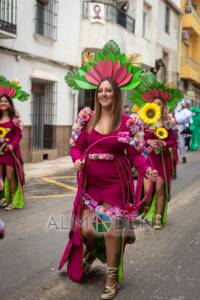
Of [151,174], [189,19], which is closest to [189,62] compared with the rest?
[189,19]

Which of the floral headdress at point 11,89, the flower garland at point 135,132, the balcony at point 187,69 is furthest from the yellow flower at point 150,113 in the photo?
the balcony at point 187,69

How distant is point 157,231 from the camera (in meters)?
6.85

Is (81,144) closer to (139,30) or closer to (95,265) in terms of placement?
(95,265)

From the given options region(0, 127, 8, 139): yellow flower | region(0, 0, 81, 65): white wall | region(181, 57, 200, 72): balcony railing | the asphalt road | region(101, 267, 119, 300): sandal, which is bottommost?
the asphalt road

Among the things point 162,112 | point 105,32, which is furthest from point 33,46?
point 162,112

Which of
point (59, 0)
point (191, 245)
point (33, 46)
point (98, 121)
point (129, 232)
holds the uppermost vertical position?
point (59, 0)

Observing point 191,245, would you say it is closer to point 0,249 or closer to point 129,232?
point 129,232

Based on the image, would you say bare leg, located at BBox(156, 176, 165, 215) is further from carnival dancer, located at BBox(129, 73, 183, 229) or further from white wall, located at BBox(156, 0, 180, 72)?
white wall, located at BBox(156, 0, 180, 72)

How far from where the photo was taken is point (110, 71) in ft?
15.9

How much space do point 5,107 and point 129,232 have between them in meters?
3.98

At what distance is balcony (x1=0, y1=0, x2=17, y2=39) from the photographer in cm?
1288

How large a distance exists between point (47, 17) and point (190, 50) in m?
22.2

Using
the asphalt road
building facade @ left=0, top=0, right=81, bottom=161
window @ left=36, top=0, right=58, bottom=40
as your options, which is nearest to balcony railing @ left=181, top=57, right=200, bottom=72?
building facade @ left=0, top=0, right=81, bottom=161

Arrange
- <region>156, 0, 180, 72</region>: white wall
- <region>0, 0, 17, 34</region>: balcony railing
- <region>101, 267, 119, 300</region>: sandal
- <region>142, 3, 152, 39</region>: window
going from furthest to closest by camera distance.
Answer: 1. <region>156, 0, 180, 72</region>: white wall
2. <region>142, 3, 152, 39</region>: window
3. <region>0, 0, 17, 34</region>: balcony railing
4. <region>101, 267, 119, 300</region>: sandal
